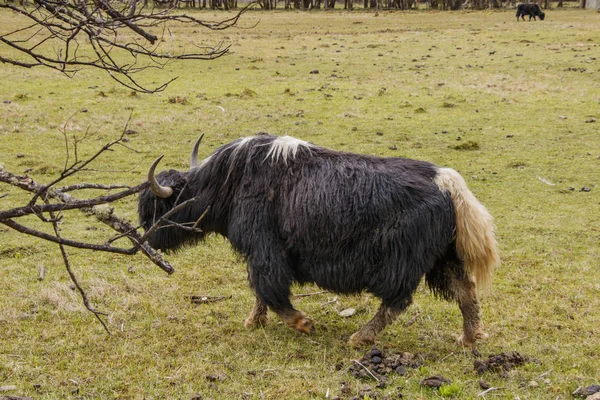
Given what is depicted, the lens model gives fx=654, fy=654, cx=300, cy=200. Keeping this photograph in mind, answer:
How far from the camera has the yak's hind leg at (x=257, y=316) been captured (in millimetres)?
5137

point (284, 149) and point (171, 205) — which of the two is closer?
point (284, 149)

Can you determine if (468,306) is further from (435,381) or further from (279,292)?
(279,292)

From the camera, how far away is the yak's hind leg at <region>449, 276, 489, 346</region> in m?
4.76

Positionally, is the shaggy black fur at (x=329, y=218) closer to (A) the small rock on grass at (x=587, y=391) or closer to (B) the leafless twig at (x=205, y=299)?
(B) the leafless twig at (x=205, y=299)

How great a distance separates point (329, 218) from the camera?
4.73m

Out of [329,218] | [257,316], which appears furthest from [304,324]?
[329,218]

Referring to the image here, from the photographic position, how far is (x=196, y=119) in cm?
1284

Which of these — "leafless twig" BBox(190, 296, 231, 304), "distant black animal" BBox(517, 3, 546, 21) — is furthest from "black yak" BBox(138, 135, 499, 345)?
"distant black animal" BBox(517, 3, 546, 21)

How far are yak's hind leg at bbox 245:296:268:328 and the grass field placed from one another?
3.2 inches

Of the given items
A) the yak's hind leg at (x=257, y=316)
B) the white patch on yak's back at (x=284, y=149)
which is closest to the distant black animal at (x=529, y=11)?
the white patch on yak's back at (x=284, y=149)

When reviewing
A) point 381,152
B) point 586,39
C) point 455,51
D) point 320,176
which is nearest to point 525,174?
point 381,152

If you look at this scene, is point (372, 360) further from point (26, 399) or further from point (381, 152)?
point (381, 152)

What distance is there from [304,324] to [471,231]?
4.64ft

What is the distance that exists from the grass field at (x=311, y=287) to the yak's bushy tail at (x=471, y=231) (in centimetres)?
62
